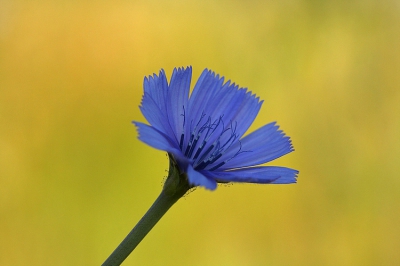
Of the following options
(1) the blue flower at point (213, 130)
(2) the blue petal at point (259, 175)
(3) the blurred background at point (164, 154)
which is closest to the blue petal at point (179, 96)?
(1) the blue flower at point (213, 130)

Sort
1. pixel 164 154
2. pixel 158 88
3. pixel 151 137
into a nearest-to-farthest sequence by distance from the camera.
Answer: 1. pixel 151 137
2. pixel 158 88
3. pixel 164 154

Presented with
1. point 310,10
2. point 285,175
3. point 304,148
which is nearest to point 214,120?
point 285,175

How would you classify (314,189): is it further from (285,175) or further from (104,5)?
(285,175)

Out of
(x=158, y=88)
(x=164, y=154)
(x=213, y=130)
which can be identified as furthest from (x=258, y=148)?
(x=164, y=154)

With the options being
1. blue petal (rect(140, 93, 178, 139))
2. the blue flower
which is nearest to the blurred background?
the blue flower

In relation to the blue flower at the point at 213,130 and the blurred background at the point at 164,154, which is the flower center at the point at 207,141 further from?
the blurred background at the point at 164,154

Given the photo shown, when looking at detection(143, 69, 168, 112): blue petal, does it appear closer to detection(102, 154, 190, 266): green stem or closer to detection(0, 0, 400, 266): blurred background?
detection(102, 154, 190, 266): green stem

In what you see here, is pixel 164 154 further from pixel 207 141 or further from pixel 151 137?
pixel 151 137
